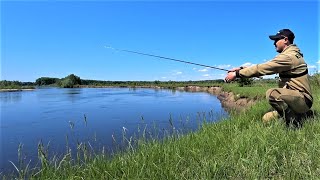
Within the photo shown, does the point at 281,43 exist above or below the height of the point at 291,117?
above

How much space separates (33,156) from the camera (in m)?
9.49

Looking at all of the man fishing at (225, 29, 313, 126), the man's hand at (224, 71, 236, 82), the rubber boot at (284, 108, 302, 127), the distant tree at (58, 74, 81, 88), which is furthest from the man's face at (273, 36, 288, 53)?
the distant tree at (58, 74, 81, 88)

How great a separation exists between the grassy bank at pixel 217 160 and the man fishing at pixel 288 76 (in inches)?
17.2

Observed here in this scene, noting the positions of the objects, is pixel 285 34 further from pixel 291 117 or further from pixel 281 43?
pixel 291 117

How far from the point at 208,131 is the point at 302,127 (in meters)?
1.58

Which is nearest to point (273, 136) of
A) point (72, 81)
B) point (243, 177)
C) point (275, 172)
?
point (275, 172)

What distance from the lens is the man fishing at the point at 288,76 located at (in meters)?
5.96

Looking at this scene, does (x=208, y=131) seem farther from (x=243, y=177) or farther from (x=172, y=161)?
(x=243, y=177)

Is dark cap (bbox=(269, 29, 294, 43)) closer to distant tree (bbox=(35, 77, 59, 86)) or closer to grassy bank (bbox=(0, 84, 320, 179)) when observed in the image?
grassy bank (bbox=(0, 84, 320, 179))

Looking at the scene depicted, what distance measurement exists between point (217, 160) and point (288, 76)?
2590 millimetres

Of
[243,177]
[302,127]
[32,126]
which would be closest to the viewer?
[243,177]

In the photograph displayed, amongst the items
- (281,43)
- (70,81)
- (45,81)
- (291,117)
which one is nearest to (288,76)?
(281,43)

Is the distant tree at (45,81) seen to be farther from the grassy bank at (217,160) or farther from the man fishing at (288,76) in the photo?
the grassy bank at (217,160)

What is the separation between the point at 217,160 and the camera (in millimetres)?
4371
